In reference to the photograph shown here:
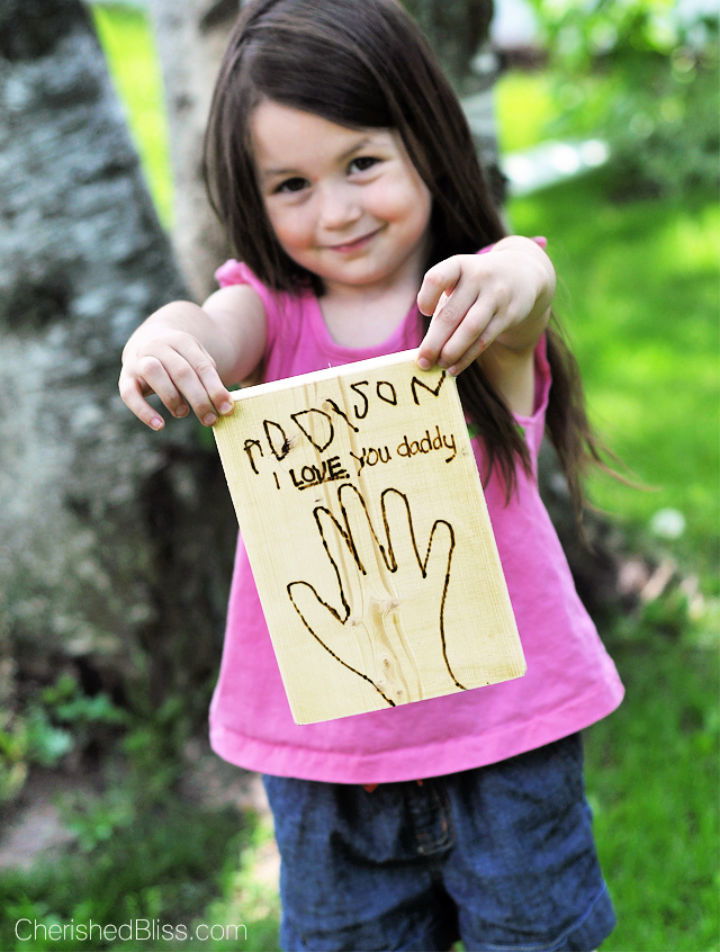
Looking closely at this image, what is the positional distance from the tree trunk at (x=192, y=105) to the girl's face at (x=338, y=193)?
4.00ft

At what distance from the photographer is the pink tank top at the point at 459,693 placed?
1.63 m

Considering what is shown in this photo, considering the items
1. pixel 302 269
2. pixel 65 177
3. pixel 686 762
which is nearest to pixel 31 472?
pixel 65 177

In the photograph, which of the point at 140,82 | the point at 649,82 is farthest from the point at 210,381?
the point at 140,82

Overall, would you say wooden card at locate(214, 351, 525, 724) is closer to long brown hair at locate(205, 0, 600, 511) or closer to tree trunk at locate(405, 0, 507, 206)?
long brown hair at locate(205, 0, 600, 511)

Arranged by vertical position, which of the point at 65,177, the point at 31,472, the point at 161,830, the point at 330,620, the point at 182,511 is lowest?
the point at 161,830

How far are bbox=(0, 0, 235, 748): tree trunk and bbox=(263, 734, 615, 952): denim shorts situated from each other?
102cm

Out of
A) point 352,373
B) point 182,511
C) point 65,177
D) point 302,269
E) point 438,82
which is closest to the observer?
point 352,373

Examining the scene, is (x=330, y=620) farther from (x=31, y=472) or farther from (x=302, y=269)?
(x=31, y=472)

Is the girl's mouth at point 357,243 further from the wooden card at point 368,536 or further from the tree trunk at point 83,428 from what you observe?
the tree trunk at point 83,428

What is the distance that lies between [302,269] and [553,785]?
901mm

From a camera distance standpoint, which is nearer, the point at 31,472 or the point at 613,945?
the point at 613,945

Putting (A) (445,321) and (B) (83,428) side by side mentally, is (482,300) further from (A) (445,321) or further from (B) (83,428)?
(B) (83,428)

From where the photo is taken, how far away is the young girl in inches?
60.5

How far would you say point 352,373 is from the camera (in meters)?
1.32
